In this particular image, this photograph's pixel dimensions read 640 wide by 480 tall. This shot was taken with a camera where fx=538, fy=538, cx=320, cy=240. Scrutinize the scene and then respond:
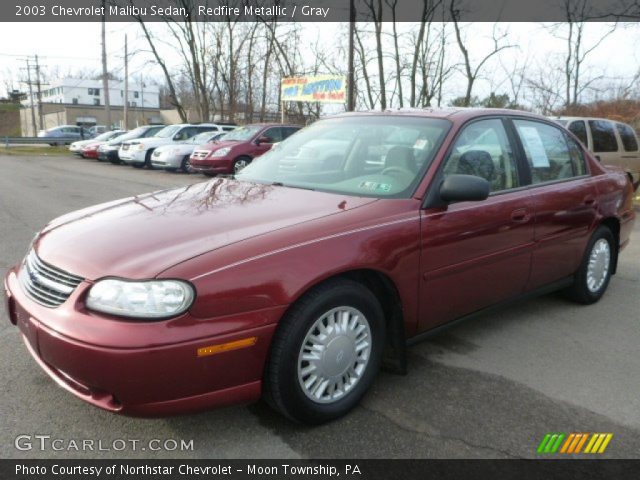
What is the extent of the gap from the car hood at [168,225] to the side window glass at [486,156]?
0.71 metres

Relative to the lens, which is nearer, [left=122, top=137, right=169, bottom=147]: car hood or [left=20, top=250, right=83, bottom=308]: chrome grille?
[left=20, top=250, right=83, bottom=308]: chrome grille

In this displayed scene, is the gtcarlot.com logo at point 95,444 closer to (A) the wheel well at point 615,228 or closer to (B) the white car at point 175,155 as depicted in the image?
(A) the wheel well at point 615,228

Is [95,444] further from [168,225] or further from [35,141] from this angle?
[35,141]

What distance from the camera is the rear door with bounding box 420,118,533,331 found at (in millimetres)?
3094

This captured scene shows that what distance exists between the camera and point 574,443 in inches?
102

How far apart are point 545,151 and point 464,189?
1521mm

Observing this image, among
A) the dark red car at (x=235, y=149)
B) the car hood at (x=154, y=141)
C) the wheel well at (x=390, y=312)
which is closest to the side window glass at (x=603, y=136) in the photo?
the dark red car at (x=235, y=149)

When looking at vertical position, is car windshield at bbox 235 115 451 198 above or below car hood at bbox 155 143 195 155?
above

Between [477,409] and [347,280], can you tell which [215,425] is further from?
[477,409]

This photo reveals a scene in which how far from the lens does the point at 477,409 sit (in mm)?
2875

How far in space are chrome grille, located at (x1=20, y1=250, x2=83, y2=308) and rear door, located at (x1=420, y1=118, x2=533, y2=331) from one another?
1803mm

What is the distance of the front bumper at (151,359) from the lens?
7.07ft

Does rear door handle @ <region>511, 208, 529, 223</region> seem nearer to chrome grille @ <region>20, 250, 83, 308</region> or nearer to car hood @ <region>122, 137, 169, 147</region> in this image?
chrome grille @ <region>20, 250, 83, 308</region>

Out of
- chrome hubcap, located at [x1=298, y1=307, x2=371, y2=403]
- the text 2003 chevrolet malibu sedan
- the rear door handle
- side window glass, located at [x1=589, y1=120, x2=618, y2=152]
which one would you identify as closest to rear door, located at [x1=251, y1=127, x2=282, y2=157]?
side window glass, located at [x1=589, y1=120, x2=618, y2=152]
